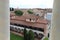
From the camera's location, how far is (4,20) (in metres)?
1.52

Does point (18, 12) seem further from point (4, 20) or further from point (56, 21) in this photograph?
point (56, 21)

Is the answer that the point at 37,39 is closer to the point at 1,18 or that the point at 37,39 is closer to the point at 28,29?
the point at 28,29

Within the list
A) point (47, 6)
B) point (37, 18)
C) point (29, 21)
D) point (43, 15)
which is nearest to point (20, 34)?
point (29, 21)

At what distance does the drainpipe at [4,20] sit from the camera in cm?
147

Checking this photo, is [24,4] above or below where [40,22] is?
above

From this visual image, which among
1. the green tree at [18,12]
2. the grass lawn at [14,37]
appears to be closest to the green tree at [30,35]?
the grass lawn at [14,37]

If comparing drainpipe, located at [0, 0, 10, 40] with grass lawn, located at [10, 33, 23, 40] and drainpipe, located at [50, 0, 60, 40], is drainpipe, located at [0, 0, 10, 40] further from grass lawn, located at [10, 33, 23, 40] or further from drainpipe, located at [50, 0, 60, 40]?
drainpipe, located at [50, 0, 60, 40]

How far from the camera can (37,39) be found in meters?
1.63

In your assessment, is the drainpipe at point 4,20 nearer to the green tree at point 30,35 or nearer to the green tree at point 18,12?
the green tree at point 18,12

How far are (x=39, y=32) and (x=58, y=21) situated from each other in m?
0.40

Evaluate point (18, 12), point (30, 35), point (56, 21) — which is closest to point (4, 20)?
point (18, 12)

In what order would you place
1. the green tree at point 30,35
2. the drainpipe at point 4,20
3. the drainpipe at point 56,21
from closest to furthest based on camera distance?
the drainpipe at point 56,21 → the drainpipe at point 4,20 → the green tree at point 30,35

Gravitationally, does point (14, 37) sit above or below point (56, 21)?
below

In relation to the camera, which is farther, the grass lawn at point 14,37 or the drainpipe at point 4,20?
the grass lawn at point 14,37
